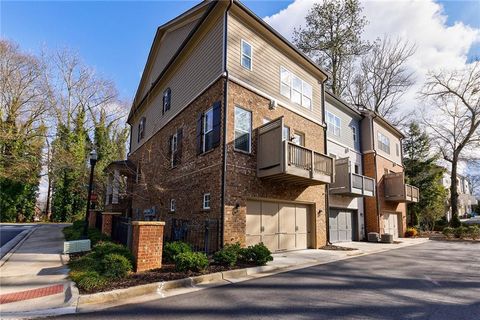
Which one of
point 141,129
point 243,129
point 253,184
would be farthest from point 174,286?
point 141,129

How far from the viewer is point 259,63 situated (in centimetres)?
1247

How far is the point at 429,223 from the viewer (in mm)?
32031

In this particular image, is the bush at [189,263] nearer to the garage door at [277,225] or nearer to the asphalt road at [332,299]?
the asphalt road at [332,299]

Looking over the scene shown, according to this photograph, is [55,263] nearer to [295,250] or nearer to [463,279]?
[295,250]

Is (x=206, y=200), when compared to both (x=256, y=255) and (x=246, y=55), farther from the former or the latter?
(x=246, y=55)

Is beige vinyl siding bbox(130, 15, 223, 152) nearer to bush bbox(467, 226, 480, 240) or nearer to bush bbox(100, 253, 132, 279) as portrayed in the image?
bush bbox(100, 253, 132, 279)

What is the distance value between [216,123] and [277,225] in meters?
4.85

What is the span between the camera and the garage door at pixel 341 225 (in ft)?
55.5

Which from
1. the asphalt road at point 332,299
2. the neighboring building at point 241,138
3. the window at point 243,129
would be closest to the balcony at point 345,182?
the neighboring building at point 241,138

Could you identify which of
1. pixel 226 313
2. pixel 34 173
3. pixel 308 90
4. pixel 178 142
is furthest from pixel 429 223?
pixel 34 173

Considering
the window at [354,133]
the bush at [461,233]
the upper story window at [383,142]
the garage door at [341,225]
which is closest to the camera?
the garage door at [341,225]

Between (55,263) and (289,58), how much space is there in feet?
40.5

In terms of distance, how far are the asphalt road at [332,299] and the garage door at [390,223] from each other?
1310cm

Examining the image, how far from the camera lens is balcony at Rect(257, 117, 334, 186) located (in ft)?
34.9
